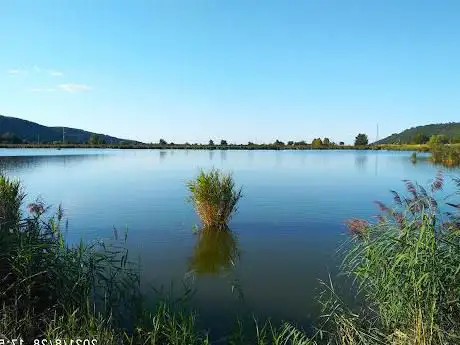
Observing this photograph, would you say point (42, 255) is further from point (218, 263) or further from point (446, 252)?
point (446, 252)

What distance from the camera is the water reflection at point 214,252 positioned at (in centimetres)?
954

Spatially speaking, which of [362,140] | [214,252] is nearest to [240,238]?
[214,252]

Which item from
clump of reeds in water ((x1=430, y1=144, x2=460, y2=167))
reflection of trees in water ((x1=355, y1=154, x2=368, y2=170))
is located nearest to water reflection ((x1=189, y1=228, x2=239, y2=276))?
reflection of trees in water ((x1=355, y1=154, x2=368, y2=170))

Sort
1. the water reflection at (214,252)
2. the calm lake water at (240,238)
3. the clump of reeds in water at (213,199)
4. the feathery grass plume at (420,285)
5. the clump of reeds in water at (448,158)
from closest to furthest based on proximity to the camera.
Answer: the feathery grass plume at (420,285), the calm lake water at (240,238), the water reflection at (214,252), the clump of reeds in water at (213,199), the clump of reeds in water at (448,158)

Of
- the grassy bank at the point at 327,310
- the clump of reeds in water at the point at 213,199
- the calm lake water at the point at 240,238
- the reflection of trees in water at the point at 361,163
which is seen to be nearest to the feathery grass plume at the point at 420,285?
the grassy bank at the point at 327,310

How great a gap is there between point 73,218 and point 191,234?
16.9 feet

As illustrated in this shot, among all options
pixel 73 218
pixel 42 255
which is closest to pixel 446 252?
pixel 42 255

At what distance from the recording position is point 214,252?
11031 mm

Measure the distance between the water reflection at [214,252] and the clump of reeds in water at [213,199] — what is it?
0.44 meters

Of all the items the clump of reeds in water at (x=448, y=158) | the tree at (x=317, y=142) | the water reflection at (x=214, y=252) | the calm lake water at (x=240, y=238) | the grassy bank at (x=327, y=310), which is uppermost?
the tree at (x=317, y=142)

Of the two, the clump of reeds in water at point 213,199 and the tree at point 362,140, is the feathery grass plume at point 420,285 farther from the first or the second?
the tree at point 362,140

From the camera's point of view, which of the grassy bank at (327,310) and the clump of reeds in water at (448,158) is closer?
the grassy bank at (327,310)

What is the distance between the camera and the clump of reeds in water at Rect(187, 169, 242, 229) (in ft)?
45.2

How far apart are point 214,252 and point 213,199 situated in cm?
313
